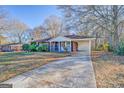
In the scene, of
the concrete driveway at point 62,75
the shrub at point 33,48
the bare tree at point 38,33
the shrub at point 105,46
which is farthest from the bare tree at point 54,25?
the shrub at point 105,46

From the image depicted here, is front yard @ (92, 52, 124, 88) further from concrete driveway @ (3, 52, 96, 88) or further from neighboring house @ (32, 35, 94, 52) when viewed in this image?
neighboring house @ (32, 35, 94, 52)

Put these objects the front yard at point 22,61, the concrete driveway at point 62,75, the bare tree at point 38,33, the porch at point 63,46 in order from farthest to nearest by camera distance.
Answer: the porch at point 63,46 < the bare tree at point 38,33 < the front yard at point 22,61 < the concrete driveway at point 62,75

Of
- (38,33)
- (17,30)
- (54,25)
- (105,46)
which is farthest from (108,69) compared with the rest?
(17,30)

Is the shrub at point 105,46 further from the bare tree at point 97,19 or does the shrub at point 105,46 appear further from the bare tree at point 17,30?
the bare tree at point 17,30

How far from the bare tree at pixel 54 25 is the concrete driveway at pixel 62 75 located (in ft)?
1.76

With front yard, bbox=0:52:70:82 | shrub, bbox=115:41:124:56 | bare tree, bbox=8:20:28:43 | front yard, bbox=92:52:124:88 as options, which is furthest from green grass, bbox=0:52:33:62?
shrub, bbox=115:41:124:56

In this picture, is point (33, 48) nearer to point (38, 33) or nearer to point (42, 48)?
point (42, 48)

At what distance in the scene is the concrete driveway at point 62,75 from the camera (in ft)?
12.4

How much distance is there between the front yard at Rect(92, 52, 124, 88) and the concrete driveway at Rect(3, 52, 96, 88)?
11cm

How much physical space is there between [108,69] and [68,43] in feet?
2.99

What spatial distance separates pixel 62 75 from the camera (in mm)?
3971

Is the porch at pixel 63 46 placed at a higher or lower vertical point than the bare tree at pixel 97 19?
lower
